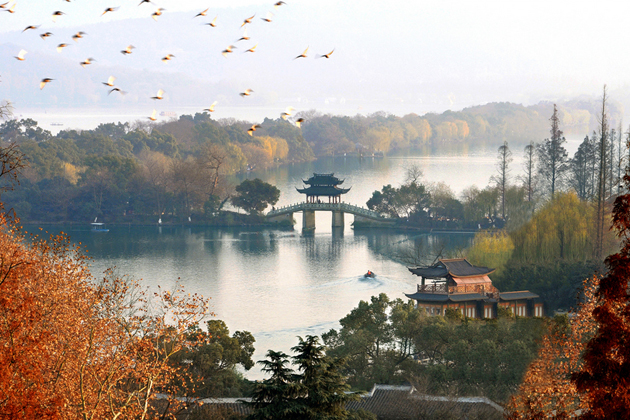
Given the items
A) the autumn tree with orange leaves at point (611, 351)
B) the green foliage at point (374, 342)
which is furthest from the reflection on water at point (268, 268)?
the autumn tree with orange leaves at point (611, 351)

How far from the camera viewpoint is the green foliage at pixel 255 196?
55531 millimetres

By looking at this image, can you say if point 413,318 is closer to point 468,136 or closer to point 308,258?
point 308,258

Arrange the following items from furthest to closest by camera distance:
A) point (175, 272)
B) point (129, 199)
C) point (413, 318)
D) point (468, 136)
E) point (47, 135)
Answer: point (468, 136), point (47, 135), point (129, 199), point (175, 272), point (413, 318)

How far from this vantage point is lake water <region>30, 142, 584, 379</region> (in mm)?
32562

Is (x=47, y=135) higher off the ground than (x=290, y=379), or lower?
higher

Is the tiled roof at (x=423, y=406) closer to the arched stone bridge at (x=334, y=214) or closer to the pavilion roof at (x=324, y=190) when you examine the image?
the arched stone bridge at (x=334, y=214)

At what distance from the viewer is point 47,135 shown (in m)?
83.1

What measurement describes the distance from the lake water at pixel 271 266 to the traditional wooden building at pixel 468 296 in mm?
3806

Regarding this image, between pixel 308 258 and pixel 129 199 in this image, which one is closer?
pixel 308 258

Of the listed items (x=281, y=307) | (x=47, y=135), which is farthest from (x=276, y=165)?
(x=281, y=307)

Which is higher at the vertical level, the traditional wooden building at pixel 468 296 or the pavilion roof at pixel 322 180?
the pavilion roof at pixel 322 180

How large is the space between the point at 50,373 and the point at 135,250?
36.8 m

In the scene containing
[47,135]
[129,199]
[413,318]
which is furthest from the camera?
[47,135]

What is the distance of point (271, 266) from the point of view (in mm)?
43188
